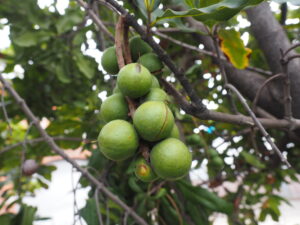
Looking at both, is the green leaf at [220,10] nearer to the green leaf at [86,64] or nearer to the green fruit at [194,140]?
the green fruit at [194,140]

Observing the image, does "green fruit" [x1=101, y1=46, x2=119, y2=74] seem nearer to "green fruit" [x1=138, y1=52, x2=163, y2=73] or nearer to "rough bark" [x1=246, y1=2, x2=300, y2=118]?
"green fruit" [x1=138, y1=52, x2=163, y2=73]

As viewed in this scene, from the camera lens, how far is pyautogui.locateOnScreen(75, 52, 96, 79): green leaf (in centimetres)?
186

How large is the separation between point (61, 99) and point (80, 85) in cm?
16

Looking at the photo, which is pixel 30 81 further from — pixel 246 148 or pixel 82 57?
pixel 246 148

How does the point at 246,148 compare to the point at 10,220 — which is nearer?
the point at 10,220

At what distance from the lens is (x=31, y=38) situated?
1.83 meters

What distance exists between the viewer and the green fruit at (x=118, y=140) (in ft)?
2.32

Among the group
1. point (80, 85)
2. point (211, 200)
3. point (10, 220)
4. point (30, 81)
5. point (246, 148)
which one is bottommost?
point (246, 148)

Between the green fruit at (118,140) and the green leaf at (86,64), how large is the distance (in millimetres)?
1169

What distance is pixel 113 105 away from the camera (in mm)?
Answer: 805

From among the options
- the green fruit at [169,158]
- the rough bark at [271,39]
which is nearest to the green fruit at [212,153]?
the rough bark at [271,39]

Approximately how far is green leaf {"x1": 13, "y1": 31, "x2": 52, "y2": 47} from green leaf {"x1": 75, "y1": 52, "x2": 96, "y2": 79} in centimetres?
21

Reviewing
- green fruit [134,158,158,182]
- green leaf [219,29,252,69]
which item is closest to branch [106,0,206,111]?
green fruit [134,158,158,182]

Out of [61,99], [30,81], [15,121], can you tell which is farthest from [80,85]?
[15,121]
